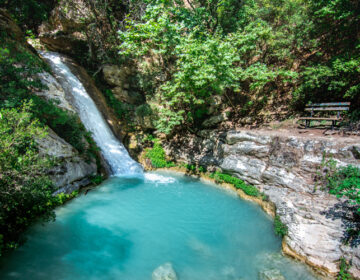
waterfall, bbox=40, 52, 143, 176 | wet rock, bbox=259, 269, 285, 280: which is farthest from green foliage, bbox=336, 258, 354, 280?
waterfall, bbox=40, 52, 143, 176

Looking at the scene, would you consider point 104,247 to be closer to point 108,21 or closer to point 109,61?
point 109,61

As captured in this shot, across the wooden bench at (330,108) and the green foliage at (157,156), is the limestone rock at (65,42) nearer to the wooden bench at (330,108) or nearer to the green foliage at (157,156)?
the green foliage at (157,156)

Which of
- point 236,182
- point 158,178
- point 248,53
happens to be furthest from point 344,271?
point 248,53

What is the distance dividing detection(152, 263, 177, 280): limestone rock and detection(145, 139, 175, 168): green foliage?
7219 mm

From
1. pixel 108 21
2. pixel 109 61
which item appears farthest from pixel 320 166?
pixel 108 21

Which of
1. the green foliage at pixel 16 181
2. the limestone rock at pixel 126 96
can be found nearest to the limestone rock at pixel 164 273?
the green foliage at pixel 16 181

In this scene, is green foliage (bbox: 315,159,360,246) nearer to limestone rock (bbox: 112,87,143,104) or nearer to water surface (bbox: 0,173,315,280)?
water surface (bbox: 0,173,315,280)

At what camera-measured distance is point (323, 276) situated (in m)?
4.88

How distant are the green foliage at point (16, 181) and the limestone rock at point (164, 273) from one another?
347 centimetres

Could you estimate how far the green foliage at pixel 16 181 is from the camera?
14.1 ft

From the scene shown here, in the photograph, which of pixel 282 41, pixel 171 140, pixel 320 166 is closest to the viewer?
pixel 320 166

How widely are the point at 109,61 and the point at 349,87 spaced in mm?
14646

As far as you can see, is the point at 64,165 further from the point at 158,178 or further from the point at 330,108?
the point at 330,108

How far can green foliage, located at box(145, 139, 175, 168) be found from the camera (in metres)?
12.1
